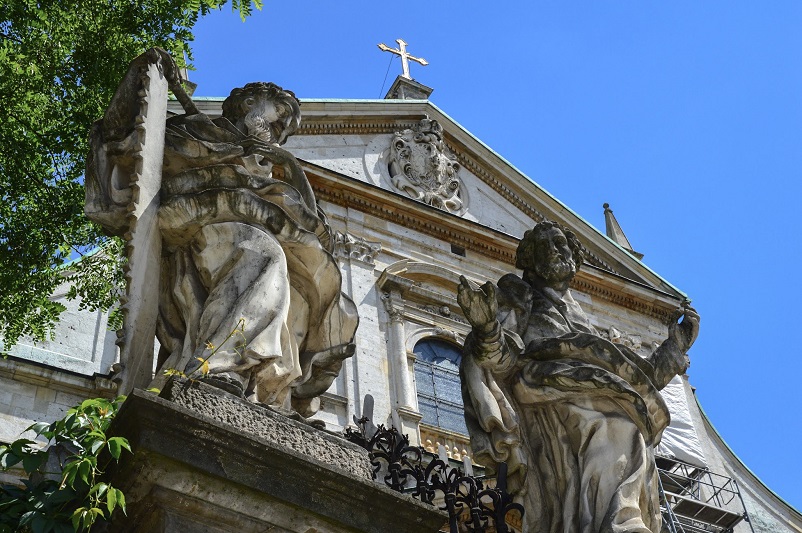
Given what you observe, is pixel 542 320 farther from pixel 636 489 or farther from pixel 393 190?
pixel 393 190

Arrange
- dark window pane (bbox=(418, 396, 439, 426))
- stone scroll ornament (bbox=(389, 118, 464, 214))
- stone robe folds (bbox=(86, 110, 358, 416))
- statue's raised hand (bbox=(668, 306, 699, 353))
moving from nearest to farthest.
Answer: stone robe folds (bbox=(86, 110, 358, 416)), statue's raised hand (bbox=(668, 306, 699, 353)), dark window pane (bbox=(418, 396, 439, 426)), stone scroll ornament (bbox=(389, 118, 464, 214))

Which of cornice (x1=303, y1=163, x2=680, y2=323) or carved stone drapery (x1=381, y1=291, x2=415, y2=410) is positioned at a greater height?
cornice (x1=303, y1=163, x2=680, y2=323)

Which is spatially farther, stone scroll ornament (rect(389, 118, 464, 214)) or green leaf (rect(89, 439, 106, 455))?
stone scroll ornament (rect(389, 118, 464, 214))

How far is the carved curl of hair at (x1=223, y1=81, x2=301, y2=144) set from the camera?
725cm

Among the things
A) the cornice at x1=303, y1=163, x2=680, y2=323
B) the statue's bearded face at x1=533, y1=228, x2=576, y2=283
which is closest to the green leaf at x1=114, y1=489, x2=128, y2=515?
the statue's bearded face at x1=533, y1=228, x2=576, y2=283

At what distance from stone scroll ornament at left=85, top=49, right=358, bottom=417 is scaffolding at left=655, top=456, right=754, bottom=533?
10282 millimetres

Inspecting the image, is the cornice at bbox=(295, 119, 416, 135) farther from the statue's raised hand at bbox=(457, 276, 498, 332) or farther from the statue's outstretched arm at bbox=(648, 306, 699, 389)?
the statue's raised hand at bbox=(457, 276, 498, 332)

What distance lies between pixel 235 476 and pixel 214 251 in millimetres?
1545

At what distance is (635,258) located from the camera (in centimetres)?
2256

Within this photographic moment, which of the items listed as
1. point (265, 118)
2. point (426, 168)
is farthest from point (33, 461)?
Answer: point (426, 168)

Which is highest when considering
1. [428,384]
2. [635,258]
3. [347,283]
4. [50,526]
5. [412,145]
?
[412,145]

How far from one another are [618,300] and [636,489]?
1469 cm

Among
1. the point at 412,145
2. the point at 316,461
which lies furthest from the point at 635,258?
the point at 316,461

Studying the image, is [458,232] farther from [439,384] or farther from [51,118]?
[51,118]
